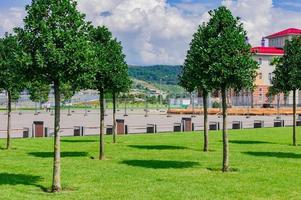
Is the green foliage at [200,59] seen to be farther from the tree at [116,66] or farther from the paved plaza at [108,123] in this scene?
the paved plaza at [108,123]

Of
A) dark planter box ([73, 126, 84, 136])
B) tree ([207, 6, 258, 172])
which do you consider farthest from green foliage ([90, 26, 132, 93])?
dark planter box ([73, 126, 84, 136])

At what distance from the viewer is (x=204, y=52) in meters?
18.6

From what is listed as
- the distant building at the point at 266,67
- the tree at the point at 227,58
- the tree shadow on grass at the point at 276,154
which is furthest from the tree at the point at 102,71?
the distant building at the point at 266,67

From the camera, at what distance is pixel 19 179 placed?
16.3 meters

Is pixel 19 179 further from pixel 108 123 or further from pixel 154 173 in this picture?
pixel 108 123

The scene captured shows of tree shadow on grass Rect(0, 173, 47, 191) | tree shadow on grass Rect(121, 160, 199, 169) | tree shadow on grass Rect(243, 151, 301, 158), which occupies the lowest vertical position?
tree shadow on grass Rect(0, 173, 47, 191)

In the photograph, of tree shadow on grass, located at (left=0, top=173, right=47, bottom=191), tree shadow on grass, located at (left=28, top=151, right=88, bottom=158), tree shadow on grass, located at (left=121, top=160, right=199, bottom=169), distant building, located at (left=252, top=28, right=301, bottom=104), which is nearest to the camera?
tree shadow on grass, located at (left=0, top=173, right=47, bottom=191)

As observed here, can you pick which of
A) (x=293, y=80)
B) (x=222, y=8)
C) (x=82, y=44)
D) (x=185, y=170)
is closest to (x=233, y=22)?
(x=222, y=8)

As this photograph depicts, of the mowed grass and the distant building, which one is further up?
the distant building

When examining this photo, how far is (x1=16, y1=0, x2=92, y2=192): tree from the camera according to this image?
14.3 metres

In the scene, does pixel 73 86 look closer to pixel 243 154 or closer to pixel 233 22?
pixel 233 22

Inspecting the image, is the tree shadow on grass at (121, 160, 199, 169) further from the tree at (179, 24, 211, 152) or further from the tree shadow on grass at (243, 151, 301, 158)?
the tree shadow on grass at (243, 151, 301, 158)

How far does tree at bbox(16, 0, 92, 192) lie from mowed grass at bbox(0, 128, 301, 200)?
137cm

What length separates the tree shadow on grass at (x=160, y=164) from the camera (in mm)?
19375
